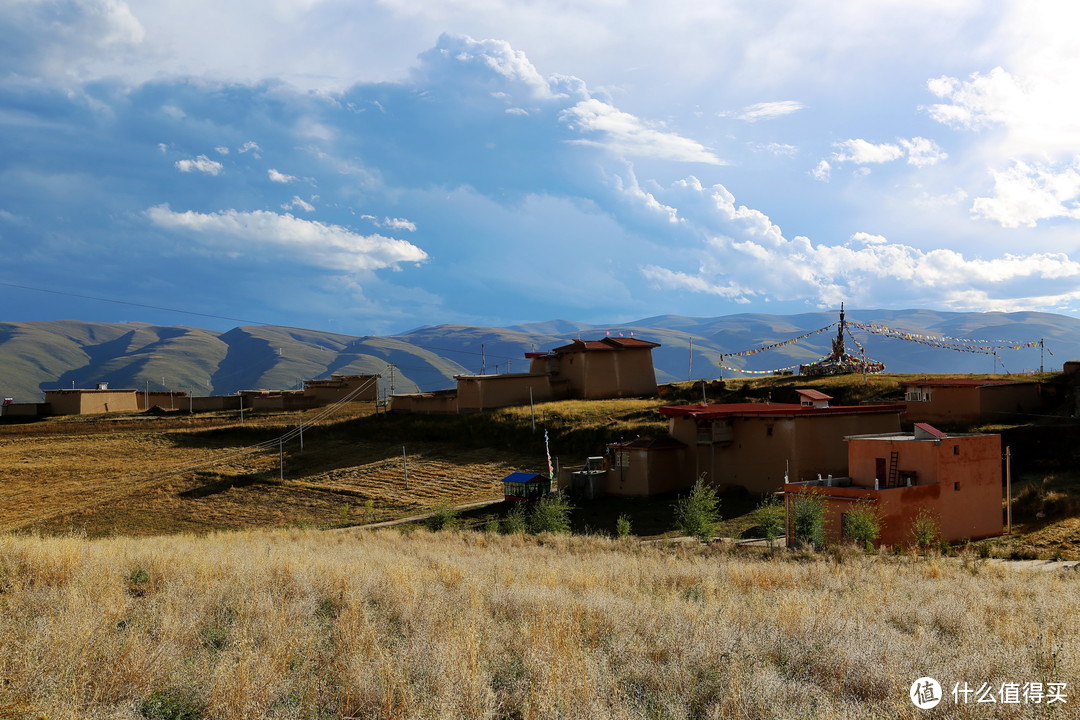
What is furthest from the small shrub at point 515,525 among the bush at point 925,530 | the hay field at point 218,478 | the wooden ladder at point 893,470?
the wooden ladder at point 893,470

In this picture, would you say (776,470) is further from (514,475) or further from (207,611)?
(207,611)

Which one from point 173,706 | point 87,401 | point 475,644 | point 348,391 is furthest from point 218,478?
point 475,644

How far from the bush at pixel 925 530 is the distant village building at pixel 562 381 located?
117 feet

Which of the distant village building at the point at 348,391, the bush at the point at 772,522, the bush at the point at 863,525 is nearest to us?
the bush at the point at 863,525

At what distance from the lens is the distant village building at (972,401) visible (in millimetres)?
44844

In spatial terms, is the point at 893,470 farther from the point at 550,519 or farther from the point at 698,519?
the point at 550,519

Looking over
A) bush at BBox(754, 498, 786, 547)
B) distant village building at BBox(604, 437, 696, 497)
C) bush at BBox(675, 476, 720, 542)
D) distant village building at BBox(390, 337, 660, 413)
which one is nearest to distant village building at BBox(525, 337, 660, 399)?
distant village building at BBox(390, 337, 660, 413)

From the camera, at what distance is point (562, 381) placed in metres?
65.4

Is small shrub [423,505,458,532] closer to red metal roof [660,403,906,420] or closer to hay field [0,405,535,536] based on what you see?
hay field [0,405,535,536]

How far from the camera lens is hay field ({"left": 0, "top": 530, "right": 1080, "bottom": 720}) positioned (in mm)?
6605

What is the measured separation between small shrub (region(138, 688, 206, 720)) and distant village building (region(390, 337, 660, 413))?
5336 centimetres

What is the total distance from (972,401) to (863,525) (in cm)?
2478

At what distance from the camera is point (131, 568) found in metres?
12.3

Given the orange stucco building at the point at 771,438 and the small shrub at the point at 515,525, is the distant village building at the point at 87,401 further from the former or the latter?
the orange stucco building at the point at 771,438
